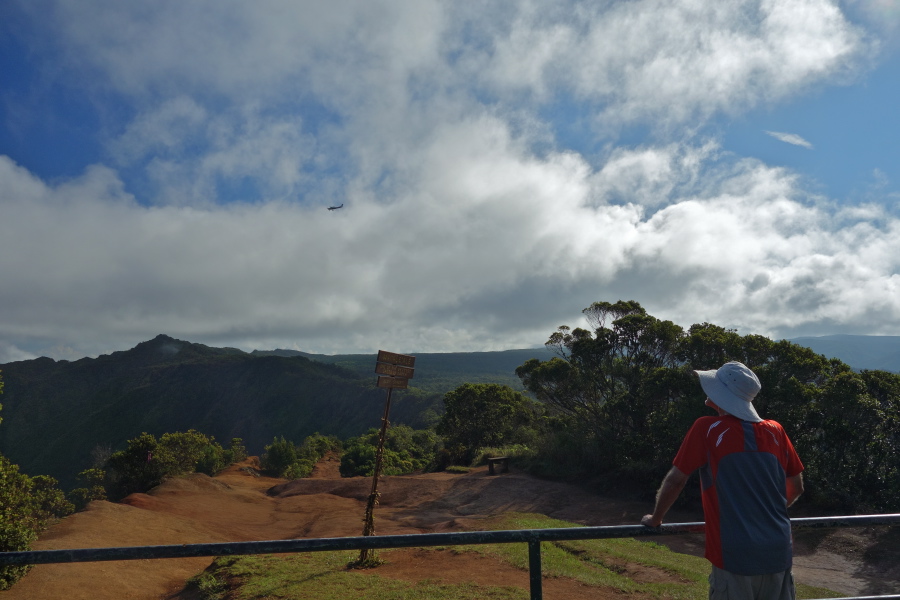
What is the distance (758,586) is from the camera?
7.78ft

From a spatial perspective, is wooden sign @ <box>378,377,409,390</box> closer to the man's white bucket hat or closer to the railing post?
the railing post

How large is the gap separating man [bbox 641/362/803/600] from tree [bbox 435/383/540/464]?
31754 mm

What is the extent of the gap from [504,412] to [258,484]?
53.7 ft

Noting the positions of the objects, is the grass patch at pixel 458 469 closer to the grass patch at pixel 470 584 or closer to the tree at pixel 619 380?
the tree at pixel 619 380

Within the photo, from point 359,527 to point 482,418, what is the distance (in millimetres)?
19239

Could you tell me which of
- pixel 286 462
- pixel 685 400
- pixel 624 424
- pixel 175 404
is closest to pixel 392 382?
pixel 685 400

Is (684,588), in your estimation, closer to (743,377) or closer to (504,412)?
(743,377)

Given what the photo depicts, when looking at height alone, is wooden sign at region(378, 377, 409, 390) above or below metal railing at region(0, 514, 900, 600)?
above

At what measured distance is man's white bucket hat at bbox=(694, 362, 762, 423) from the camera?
245 cm

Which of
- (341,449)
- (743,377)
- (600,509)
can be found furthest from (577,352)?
(341,449)

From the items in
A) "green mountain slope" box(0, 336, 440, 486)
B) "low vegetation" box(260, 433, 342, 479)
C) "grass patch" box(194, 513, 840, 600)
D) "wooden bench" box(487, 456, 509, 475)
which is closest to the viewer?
"grass patch" box(194, 513, 840, 600)

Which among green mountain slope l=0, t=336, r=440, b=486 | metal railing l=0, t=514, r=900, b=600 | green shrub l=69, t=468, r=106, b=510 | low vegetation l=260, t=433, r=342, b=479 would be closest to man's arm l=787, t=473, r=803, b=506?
metal railing l=0, t=514, r=900, b=600

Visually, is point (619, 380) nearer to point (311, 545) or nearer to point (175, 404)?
point (311, 545)

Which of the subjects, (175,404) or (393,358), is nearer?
(393,358)
